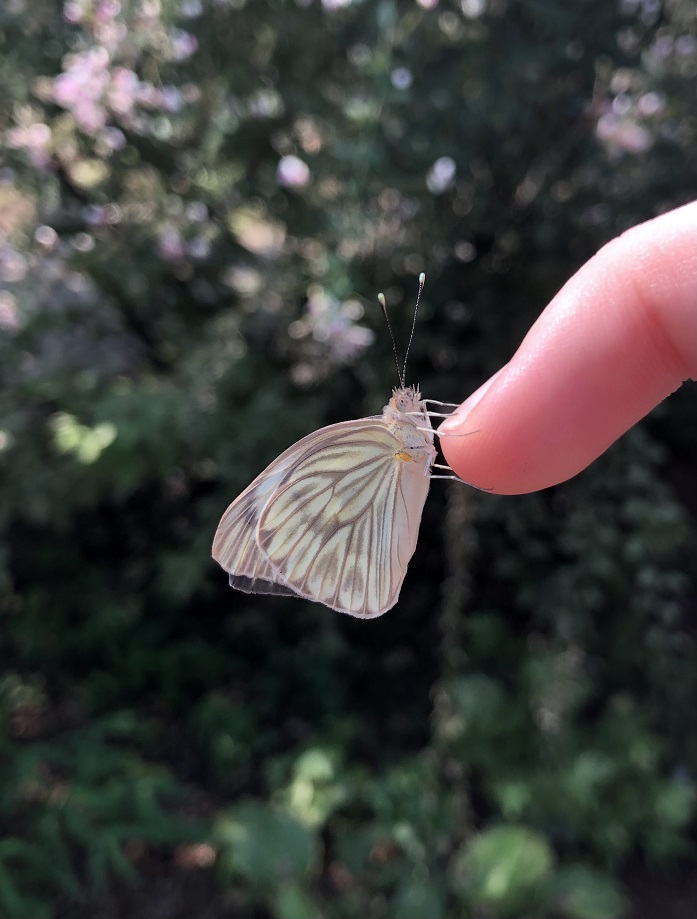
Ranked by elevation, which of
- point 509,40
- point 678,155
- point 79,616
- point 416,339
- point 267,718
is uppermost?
point 509,40

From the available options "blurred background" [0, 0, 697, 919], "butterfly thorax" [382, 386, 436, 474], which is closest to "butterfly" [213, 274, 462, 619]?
"butterfly thorax" [382, 386, 436, 474]

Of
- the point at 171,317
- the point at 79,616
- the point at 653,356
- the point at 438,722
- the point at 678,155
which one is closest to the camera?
the point at 653,356

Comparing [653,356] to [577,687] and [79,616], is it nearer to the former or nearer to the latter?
[577,687]

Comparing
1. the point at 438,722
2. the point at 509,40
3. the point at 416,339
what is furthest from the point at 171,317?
the point at 438,722

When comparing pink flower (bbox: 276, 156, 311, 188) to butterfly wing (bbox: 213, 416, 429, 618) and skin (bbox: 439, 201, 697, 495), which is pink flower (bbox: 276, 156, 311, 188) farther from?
skin (bbox: 439, 201, 697, 495)

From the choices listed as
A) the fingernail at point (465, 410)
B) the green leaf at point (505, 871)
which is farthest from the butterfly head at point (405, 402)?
the green leaf at point (505, 871)

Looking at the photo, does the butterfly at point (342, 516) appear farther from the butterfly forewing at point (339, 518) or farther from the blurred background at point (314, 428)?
the blurred background at point (314, 428)

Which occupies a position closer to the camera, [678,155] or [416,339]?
[678,155]
